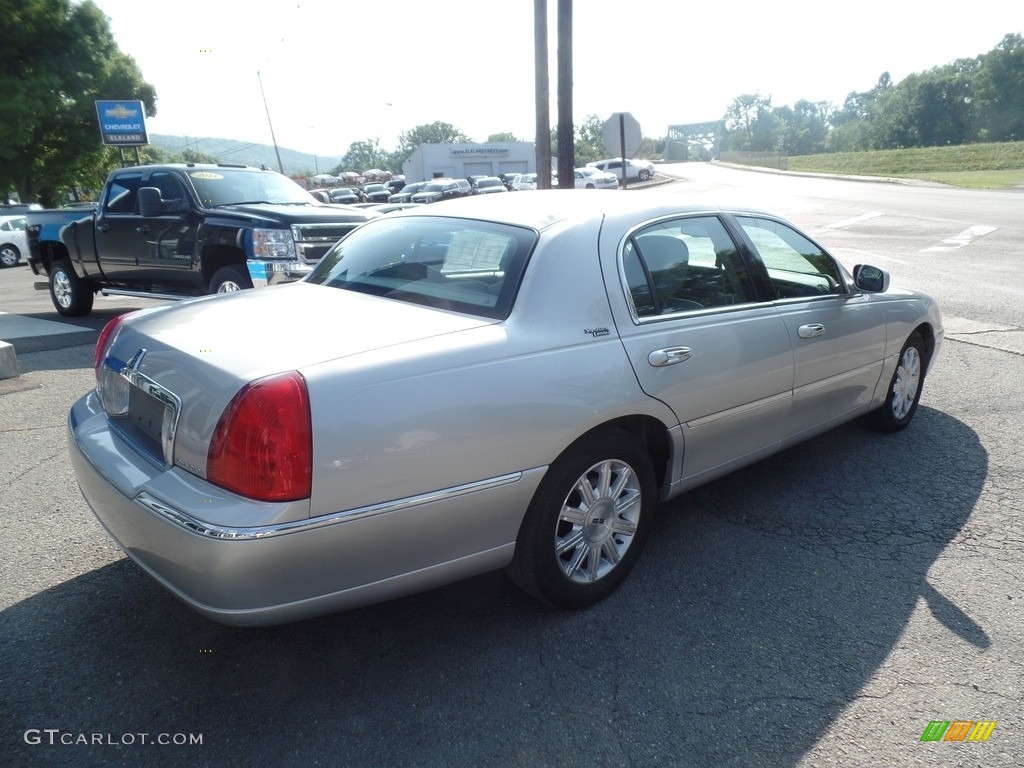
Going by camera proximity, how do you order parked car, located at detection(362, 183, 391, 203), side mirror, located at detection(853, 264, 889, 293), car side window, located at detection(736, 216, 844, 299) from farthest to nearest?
parked car, located at detection(362, 183, 391, 203) → side mirror, located at detection(853, 264, 889, 293) → car side window, located at detection(736, 216, 844, 299)

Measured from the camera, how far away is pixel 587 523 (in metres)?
3.22

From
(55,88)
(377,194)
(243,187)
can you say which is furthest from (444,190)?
(243,187)

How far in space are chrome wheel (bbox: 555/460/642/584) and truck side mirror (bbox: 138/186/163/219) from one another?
277 inches

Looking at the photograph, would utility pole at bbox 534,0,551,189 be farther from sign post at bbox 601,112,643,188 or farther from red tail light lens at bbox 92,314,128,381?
red tail light lens at bbox 92,314,128,381

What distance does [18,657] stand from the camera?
2963 millimetres

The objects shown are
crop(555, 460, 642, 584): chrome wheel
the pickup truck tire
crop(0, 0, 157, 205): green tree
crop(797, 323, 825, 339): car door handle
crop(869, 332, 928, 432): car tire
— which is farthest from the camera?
crop(0, 0, 157, 205): green tree

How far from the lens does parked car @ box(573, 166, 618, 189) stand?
132 feet

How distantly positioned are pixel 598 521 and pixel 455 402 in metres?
0.93

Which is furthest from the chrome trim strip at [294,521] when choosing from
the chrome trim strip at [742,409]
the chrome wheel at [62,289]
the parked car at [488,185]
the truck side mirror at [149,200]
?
the parked car at [488,185]

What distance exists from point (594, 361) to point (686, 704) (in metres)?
1.27

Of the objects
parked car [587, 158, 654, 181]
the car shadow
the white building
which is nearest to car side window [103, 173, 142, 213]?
the car shadow

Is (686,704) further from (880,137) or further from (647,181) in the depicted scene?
(880,137)

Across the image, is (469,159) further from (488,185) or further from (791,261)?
(791,261)

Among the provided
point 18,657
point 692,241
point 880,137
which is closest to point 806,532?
point 692,241
